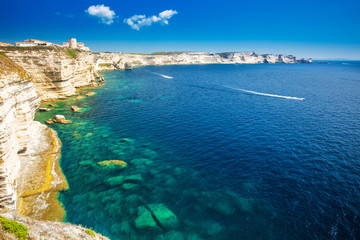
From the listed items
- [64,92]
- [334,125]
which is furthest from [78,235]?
[64,92]

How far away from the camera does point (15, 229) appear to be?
977 cm

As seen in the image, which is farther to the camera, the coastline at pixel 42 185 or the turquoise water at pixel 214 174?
the coastline at pixel 42 185

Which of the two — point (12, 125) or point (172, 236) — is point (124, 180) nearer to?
point (172, 236)

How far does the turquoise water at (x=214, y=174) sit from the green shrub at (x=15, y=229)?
31.6ft

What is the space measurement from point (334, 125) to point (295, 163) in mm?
23561

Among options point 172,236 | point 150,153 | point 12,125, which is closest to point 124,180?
point 150,153

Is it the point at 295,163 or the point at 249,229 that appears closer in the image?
Answer: the point at 249,229

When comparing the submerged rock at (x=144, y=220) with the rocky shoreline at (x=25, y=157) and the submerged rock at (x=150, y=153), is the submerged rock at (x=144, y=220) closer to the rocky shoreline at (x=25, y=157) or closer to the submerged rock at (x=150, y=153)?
the rocky shoreline at (x=25, y=157)

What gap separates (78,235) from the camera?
1245cm

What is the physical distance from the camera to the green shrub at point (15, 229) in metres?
9.61

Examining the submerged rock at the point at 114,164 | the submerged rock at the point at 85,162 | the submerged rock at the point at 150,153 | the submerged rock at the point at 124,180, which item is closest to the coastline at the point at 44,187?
the submerged rock at the point at 85,162

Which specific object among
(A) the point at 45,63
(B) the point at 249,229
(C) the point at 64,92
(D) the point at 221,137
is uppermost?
(A) the point at 45,63

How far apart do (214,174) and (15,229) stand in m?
21.7

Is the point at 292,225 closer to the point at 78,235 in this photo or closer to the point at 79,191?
the point at 78,235
